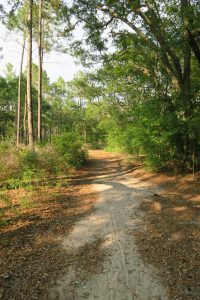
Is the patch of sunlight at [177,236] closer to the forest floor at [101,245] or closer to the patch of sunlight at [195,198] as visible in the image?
the forest floor at [101,245]

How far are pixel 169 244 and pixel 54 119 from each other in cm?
4645

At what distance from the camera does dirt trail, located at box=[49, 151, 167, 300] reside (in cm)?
361

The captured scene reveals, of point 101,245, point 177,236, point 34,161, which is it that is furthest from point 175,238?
point 34,161

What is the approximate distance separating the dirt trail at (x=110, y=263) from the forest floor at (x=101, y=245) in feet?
0.05

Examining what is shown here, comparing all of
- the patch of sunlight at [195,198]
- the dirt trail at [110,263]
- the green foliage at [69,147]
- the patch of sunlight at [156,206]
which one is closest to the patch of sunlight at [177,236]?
the dirt trail at [110,263]

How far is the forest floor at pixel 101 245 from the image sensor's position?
373 centimetres

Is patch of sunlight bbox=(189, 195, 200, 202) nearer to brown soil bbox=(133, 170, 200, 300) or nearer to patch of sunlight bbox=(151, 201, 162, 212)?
brown soil bbox=(133, 170, 200, 300)

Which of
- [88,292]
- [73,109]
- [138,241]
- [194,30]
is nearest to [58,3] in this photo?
[194,30]

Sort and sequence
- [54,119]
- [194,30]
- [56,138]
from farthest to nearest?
[54,119] → [56,138] → [194,30]

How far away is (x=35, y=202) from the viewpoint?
8.05 meters

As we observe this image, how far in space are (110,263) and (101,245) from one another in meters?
0.75

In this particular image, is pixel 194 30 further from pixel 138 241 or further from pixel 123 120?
pixel 123 120

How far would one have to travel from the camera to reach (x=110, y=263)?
4.39 meters

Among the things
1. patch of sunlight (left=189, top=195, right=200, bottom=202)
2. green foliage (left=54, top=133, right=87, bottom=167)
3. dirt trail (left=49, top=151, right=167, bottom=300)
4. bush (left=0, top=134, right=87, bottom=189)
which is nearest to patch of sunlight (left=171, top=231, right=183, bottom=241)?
dirt trail (left=49, top=151, right=167, bottom=300)
